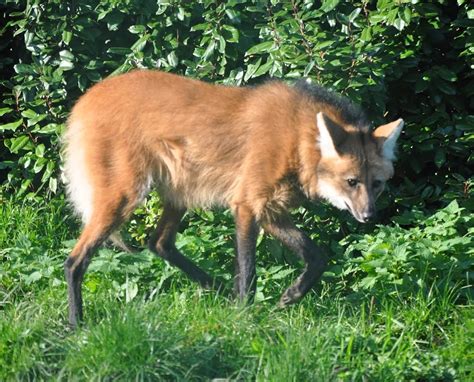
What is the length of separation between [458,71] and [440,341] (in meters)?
2.23

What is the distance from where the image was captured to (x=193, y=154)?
5344mm

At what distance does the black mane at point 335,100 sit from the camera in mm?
5363

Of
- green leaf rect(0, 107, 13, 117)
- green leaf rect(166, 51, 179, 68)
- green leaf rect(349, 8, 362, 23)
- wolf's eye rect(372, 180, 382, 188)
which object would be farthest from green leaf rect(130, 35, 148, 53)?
wolf's eye rect(372, 180, 382, 188)

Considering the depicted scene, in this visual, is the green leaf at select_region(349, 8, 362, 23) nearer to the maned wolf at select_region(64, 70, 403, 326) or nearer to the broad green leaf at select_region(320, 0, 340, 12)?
the broad green leaf at select_region(320, 0, 340, 12)

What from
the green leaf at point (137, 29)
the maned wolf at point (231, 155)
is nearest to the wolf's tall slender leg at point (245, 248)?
the maned wolf at point (231, 155)

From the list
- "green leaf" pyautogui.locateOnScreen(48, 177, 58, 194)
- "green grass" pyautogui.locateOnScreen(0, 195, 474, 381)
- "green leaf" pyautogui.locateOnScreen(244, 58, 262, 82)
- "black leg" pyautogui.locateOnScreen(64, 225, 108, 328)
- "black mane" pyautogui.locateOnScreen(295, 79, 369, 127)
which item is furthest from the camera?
"green leaf" pyautogui.locateOnScreen(48, 177, 58, 194)

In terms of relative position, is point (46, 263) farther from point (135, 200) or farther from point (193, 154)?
point (193, 154)

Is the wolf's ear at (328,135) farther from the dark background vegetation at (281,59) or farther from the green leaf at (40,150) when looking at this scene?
the green leaf at (40,150)

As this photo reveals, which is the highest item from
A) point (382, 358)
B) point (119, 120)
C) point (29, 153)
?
point (119, 120)

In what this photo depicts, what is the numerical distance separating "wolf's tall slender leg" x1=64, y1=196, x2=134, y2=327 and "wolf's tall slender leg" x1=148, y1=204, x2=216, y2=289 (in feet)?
1.74

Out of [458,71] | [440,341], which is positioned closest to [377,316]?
[440,341]

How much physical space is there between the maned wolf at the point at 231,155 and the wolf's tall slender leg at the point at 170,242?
2 cm

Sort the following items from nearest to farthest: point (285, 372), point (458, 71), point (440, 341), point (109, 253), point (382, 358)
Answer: point (285, 372) → point (382, 358) → point (440, 341) → point (109, 253) → point (458, 71)

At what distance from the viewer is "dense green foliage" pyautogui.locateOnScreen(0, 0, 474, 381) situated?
416 centimetres
